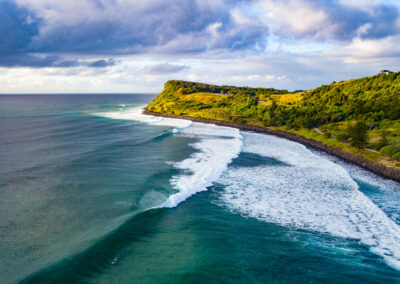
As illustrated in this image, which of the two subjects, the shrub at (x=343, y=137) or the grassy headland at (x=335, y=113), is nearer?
the grassy headland at (x=335, y=113)

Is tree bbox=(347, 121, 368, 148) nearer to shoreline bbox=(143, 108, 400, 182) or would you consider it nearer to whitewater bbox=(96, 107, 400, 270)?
shoreline bbox=(143, 108, 400, 182)

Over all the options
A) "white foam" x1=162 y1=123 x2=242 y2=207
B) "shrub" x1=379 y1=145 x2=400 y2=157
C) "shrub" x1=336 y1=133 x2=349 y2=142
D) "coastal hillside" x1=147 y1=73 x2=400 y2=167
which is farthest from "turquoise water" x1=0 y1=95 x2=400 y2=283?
"shrub" x1=336 y1=133 x2=349 y2=142

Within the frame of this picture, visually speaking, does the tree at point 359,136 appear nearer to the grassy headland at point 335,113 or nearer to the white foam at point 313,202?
the grassy headland at point 335,113

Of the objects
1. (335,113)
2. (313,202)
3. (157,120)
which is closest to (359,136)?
(313,202)

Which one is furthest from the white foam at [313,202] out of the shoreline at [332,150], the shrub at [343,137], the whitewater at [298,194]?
the shrub at [343,137]

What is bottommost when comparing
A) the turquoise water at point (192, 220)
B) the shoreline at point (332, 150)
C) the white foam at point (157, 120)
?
the turquoise water at point (192, 220)

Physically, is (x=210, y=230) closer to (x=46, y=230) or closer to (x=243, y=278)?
(x=243, y=278)

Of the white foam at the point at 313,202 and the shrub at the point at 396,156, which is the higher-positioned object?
the shrub at the point at 396,156
